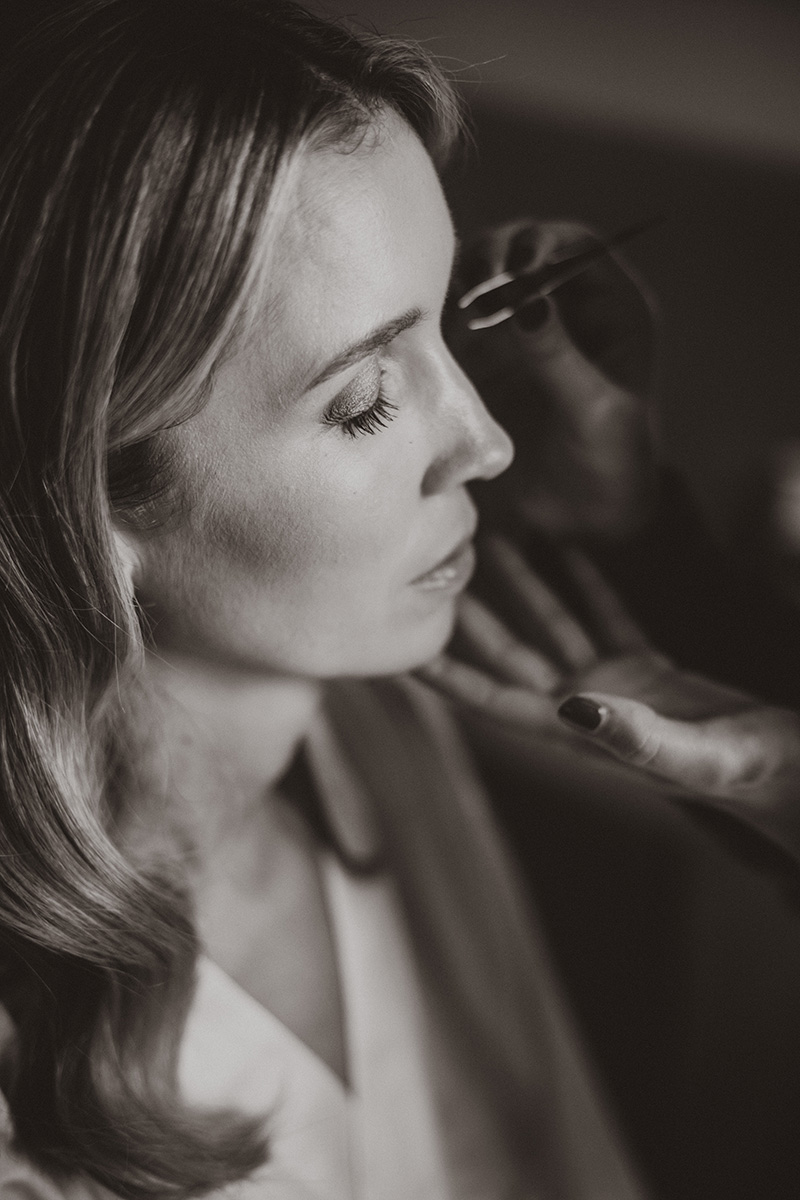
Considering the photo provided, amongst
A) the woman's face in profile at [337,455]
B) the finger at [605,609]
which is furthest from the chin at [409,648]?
the finger at [605,609]

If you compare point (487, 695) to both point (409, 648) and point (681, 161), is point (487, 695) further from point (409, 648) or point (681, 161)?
point (681, 161)

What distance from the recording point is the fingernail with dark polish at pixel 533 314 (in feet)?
2.35

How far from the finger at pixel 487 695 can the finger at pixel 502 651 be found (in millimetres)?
11

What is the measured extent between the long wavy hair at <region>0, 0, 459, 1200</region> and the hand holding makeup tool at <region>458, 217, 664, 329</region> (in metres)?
0.10

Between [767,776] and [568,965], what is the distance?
35cm

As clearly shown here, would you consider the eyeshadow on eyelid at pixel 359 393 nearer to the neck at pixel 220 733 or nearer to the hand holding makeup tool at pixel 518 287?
the hand holding makeup tool at pixel 518 287

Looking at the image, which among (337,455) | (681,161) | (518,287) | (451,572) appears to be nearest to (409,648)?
(451,572)

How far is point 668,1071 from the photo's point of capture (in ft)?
3.02

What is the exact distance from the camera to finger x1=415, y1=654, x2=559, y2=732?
0.86 meters

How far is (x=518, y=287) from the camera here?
70 centimetres

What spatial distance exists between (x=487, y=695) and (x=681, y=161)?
1.57 ft

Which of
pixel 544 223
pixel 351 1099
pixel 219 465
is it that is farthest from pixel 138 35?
pixel 351 1099

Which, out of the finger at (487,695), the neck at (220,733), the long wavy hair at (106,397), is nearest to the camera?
the long wavy hair at (106,397)

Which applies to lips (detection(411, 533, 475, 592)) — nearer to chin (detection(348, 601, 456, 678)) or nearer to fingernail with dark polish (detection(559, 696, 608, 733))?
chin (detection(348, 601, 456, 678))
